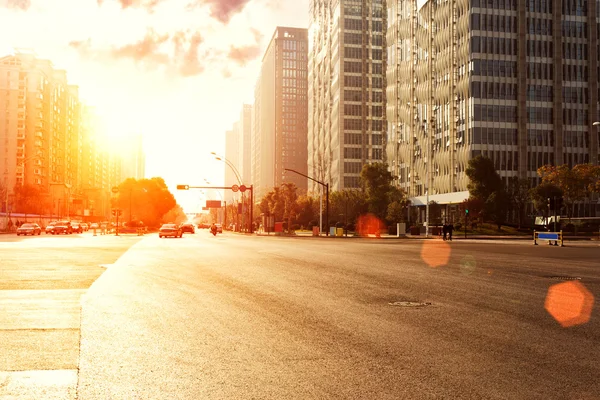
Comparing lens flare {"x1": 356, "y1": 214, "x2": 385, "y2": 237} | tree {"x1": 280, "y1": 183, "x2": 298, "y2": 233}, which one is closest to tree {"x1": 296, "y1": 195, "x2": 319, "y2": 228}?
tree {"x1": 280, "y1": 183, "x2": 298, "y2": 233}

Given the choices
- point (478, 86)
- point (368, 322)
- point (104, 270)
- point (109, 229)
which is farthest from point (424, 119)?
point (368, 322)

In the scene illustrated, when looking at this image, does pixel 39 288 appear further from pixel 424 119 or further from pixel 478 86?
pixel 424 119

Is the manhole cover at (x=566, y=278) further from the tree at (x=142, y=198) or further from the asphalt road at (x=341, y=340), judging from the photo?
the tree at (x=142, y=198)

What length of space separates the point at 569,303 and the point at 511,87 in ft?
304

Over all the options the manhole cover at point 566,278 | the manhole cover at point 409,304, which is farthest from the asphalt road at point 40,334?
the manhole cover at point 566,278

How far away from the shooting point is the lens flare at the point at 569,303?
343 inches

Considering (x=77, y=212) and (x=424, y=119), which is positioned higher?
(x=424, y=119)

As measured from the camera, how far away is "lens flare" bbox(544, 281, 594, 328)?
871 centimetres

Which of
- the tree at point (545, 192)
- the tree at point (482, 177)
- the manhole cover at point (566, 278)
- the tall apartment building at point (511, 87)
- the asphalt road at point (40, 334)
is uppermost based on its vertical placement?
the tall apartment building at point (511, 87)

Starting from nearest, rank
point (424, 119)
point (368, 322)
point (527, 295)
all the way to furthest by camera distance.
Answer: point (368, 322), point (527, 295), point (424, 119)

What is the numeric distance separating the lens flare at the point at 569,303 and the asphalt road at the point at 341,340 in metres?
0.02

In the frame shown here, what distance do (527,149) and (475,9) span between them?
22660mm

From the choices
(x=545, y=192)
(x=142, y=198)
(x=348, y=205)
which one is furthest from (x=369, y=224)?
(x=142, y=198)

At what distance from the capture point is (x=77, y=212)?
194 meters
